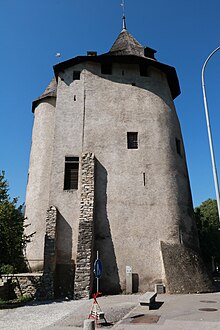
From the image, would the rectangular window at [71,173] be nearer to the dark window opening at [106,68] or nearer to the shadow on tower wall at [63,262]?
the shadow on tower wall at [63,262]

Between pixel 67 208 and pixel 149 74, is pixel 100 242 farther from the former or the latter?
pixel 149 74

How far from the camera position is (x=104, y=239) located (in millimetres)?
16078

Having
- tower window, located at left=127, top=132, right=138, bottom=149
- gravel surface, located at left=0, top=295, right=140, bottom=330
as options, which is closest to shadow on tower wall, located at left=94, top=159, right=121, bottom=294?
gravel surface, located at left=0, top=295, right=140, bottom=330

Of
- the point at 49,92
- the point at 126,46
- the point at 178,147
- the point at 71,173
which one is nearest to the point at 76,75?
the point at 49,92

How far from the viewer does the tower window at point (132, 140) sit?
723 inches

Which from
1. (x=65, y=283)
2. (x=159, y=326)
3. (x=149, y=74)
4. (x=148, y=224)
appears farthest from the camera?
(x=149, y=74)

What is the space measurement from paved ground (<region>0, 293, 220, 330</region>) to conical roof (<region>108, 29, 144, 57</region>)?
16465 mm

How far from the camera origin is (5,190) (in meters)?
13.9

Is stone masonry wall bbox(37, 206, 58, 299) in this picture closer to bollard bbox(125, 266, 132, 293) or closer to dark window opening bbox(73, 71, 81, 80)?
bollard bbox(125, 266, 132, 293)

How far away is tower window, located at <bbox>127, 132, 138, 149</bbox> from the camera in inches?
723

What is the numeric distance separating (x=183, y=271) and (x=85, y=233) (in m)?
5.68

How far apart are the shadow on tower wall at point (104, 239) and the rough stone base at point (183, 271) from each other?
9.30ft

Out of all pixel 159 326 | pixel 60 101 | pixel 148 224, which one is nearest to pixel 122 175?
pixel 148 224

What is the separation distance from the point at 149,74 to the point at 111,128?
554 centimetres
